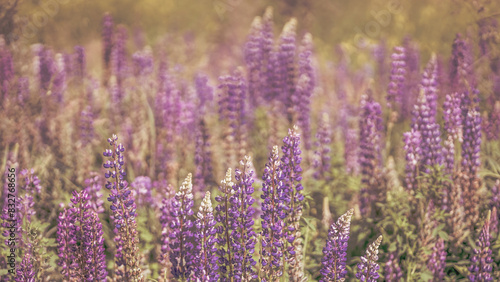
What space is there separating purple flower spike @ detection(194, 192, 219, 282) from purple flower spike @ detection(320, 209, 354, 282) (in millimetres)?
592

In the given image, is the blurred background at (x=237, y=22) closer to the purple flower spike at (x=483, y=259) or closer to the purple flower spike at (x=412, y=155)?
the purple flower spike at (x=412, y=155)

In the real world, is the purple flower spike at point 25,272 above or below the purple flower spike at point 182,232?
below

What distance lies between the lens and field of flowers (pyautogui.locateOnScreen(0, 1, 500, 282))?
104 inches

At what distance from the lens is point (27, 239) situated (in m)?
3.08

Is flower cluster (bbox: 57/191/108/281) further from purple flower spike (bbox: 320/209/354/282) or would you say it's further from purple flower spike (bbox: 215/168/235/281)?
purple flower spike (bbox: 320/209/354/282)

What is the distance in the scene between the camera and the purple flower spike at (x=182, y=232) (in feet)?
8.45

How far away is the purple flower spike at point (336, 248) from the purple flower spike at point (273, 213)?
252 mm

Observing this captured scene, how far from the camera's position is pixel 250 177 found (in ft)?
8.55

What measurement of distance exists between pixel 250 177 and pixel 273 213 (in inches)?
8.9

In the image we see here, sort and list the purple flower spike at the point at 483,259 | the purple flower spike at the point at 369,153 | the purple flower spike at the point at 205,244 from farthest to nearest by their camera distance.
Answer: the purple flower spike at the point at 369,153, the purple flower spike at the point at 483,259, the purple flower spike at the point at 205,244

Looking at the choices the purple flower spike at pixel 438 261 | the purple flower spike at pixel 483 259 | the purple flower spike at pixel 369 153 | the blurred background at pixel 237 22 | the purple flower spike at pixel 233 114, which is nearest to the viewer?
the purple flower spike at pixel 483 259

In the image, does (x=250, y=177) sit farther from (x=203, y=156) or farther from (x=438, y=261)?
(x=203, y=156)

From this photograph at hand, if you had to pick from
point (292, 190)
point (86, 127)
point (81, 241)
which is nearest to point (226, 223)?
point (292, 190)

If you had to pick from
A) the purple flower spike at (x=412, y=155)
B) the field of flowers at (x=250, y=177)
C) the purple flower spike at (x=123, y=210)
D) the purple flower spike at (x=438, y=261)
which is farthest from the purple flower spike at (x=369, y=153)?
the purple flower spike at (x=123, y=210)
